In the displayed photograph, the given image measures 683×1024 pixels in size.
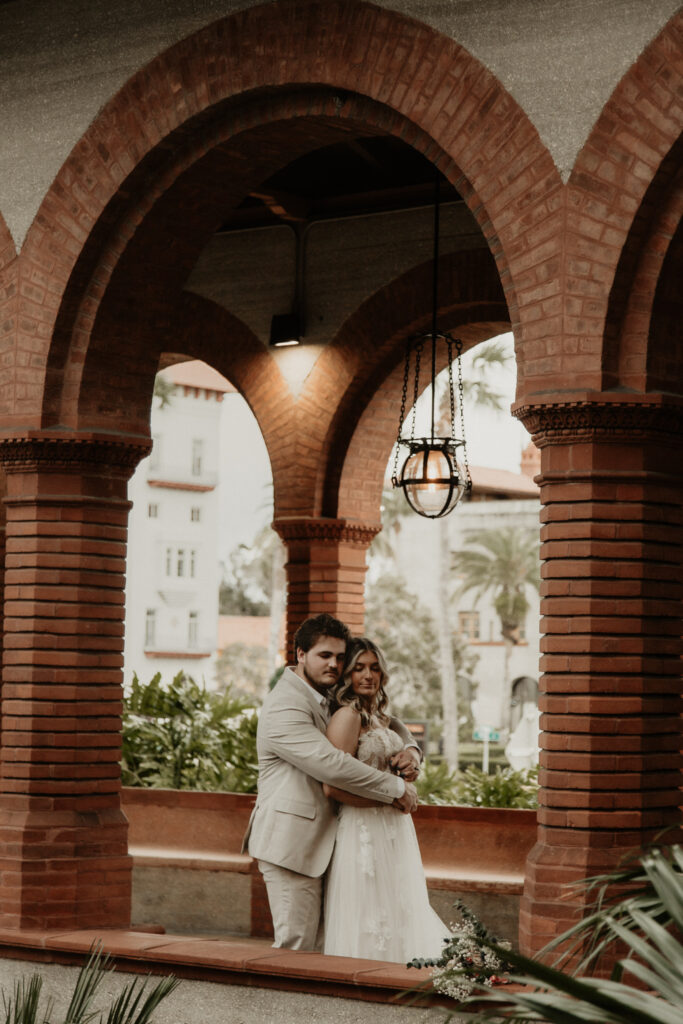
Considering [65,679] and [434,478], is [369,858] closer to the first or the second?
[65,679]

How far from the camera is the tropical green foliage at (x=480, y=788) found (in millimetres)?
11398

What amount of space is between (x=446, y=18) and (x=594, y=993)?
5.22 metres

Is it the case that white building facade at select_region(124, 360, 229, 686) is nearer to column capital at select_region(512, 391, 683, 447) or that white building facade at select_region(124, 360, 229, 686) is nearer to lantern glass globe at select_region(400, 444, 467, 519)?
lantern glass globe at select_region(400, 444, 467, 519)

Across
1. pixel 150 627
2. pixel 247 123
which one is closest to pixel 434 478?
pixel 247 123

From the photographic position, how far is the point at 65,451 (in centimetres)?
850

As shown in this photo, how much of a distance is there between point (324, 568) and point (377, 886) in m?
6.47

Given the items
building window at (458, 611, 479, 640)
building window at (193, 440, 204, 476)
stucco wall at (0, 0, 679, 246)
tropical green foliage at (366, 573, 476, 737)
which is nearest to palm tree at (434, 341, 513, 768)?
tropical green foliage at (366, 573, 476, 737)

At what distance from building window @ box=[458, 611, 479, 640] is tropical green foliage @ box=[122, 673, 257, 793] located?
138 feet

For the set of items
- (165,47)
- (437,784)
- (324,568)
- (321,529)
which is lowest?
(437,784)

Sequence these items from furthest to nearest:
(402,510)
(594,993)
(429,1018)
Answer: (402,510), (429,1018), (594,993)

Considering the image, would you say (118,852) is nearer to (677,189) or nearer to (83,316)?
(83,316)

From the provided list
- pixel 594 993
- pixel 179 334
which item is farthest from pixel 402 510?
pixel 594 993

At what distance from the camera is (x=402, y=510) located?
177ft

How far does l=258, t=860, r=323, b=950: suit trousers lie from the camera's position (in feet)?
22.6
